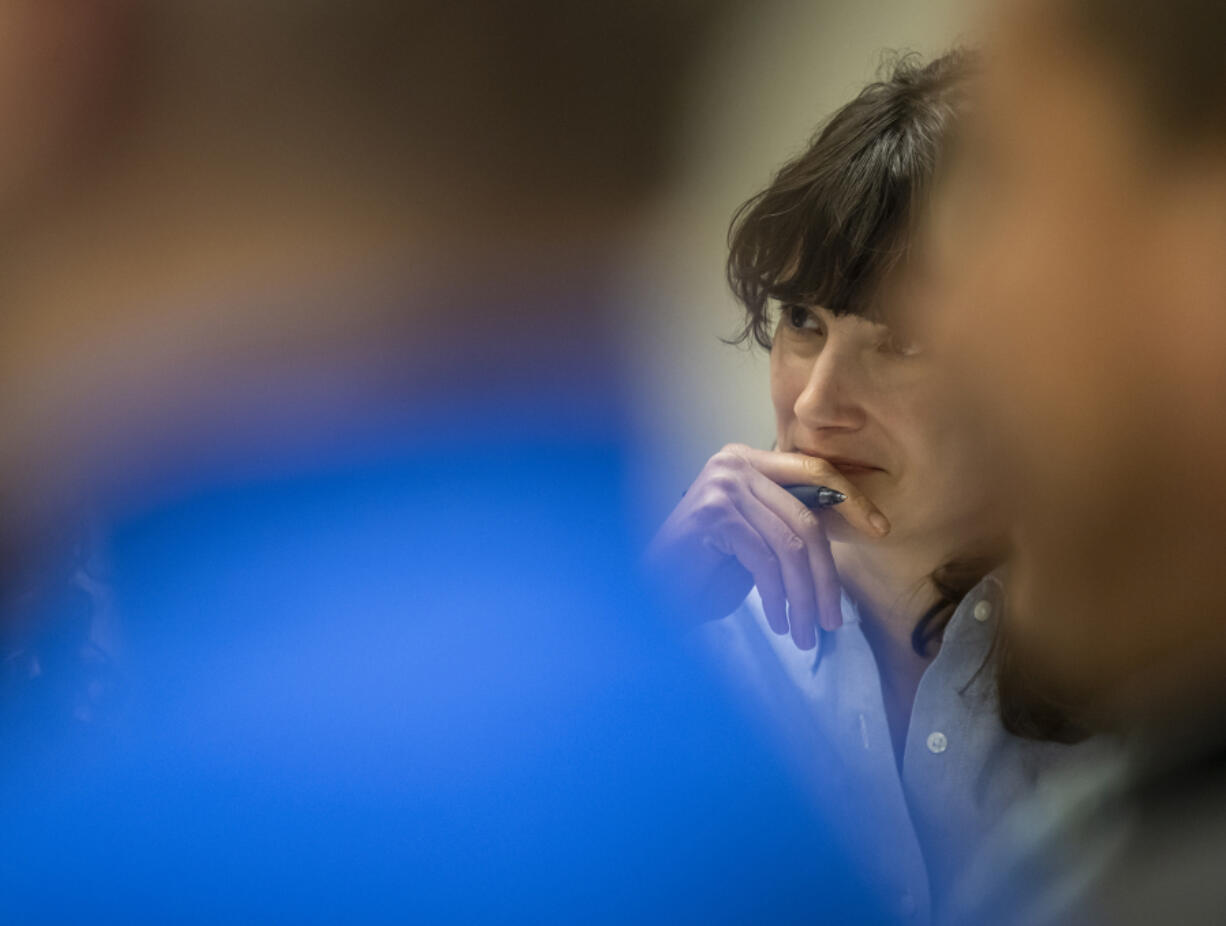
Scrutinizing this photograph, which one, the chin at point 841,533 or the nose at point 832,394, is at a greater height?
the nose at point 832,394

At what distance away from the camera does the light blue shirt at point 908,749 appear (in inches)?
22.0

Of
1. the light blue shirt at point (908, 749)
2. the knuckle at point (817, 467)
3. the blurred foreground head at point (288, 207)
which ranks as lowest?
the light blue shirt at point (908, 749)

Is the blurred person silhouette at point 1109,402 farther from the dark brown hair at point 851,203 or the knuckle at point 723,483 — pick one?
the knuckle at point 723,483

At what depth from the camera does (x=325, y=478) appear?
51 centimetres

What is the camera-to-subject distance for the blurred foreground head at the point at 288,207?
49 cm

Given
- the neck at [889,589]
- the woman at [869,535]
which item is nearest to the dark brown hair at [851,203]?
the woman at [869,535]

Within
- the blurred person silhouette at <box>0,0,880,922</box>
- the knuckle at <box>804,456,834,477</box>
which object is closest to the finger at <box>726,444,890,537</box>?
the knuckle at <box>804,456,834,477</box>

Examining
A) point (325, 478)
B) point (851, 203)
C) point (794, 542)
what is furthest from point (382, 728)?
point (851, 203)

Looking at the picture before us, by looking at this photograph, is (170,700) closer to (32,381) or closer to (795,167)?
(32,381)

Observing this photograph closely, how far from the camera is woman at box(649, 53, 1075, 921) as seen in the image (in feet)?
1.71

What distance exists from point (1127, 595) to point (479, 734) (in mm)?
349

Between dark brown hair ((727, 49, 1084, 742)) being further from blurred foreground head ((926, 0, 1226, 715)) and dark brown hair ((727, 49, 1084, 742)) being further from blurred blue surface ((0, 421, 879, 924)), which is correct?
blurred blue surface ((0, 421, 879, 924))

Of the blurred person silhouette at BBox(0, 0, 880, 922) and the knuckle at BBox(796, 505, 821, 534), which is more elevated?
the blurred person silhouette at BBox(0, 0, 880, 922)

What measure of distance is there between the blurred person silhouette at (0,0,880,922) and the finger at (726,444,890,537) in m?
0.10
